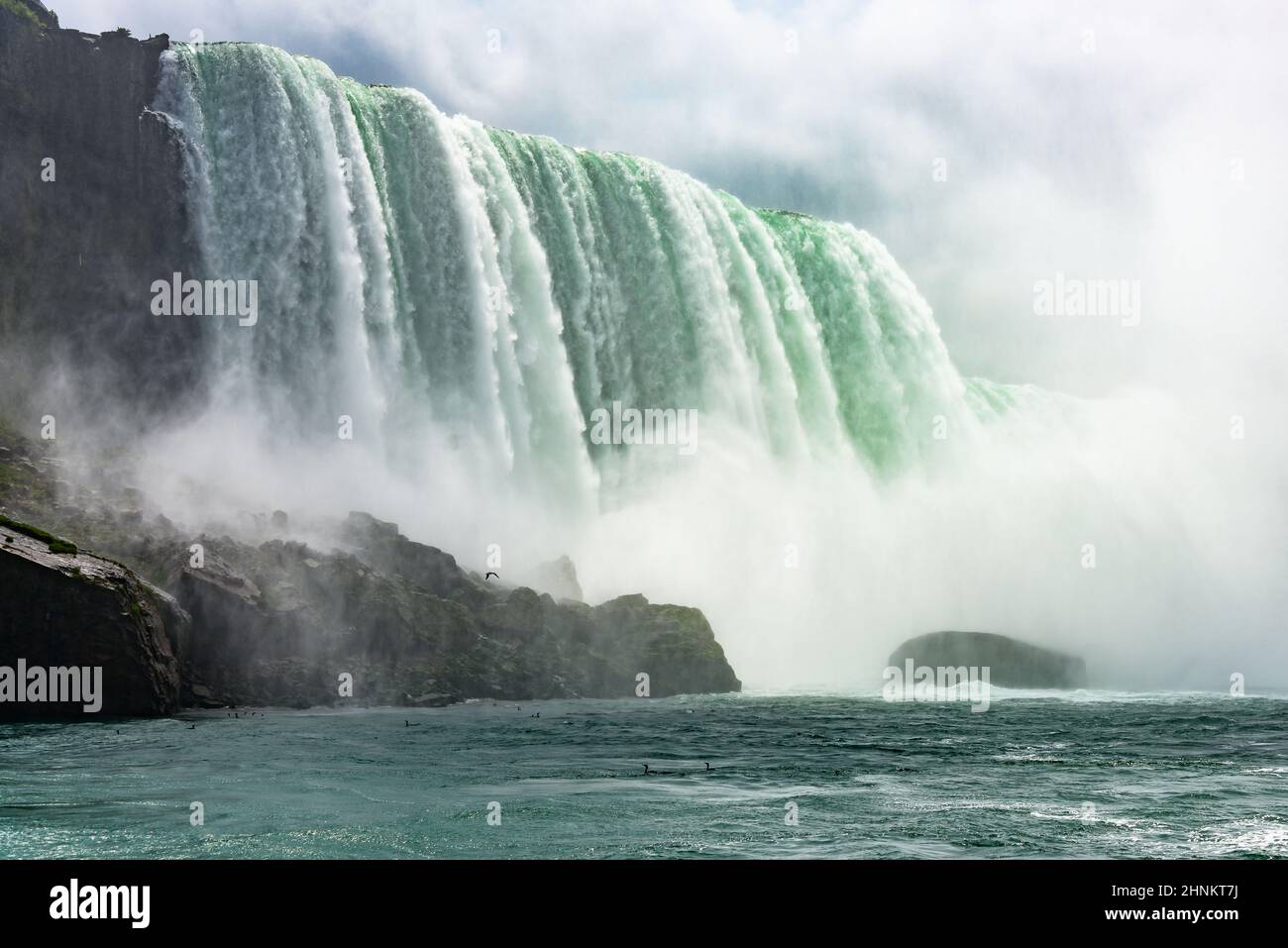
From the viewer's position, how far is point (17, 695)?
79.9 feet

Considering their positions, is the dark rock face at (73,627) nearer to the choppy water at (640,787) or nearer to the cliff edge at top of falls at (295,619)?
the cliff edge at top of falls at (295,619)

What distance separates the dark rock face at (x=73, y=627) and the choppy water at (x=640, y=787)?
5.96ft

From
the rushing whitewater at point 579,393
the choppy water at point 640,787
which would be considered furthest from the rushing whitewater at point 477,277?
the choppy water at point 640,787

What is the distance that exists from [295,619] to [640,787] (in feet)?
48.4

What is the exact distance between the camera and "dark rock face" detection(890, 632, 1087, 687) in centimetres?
4075

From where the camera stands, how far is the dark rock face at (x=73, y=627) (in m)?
24.3

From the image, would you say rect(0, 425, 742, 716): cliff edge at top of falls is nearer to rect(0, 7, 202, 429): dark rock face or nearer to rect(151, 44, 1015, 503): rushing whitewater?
rect(0, 7, 202, 429): dark rock face

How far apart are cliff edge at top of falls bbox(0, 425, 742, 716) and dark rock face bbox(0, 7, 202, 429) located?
249 inches

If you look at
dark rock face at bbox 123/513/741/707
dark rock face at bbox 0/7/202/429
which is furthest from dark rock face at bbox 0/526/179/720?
dark rock face at bbox 0/7/202/429

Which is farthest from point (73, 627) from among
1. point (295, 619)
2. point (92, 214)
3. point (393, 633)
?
point (92, 214)

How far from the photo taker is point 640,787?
16.0 m

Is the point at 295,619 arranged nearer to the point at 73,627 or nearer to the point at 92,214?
the point at 73,627

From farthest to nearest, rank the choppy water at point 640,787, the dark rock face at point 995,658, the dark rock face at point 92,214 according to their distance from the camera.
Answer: the dark rock face at point 995,658 → the dark rock face at point 92,214 → the choppy water at point 640,787
